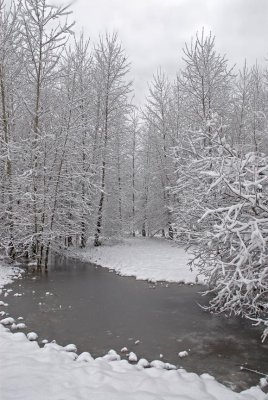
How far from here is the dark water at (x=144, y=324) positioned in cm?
657

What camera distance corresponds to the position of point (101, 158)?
20.7 metres

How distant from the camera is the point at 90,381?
5230 mm

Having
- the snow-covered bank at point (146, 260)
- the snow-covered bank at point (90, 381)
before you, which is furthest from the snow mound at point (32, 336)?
the snow-covered bank at point (146, 260)

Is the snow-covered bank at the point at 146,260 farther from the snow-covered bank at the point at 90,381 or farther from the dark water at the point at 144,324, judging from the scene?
the snow-covered bank at the point at 90,381

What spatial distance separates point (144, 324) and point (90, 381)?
3286mm

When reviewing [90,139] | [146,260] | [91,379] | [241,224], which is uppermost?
[90,139]

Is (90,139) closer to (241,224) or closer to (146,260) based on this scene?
(146,260)

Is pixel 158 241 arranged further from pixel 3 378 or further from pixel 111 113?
pixel 3 378

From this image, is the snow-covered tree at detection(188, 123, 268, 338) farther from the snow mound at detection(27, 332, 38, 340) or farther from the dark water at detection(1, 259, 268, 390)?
the snow mound at detection(27, 332, 38, 340)

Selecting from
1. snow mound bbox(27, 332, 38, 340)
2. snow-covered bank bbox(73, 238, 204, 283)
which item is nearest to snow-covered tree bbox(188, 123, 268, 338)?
snow mound bbox(27, 332, 38, 340)

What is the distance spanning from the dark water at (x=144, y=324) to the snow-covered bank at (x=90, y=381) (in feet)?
1.60

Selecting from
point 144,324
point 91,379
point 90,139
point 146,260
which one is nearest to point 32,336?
point 91,379

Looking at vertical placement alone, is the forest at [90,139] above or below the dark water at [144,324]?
above

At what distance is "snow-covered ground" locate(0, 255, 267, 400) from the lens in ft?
15.7
